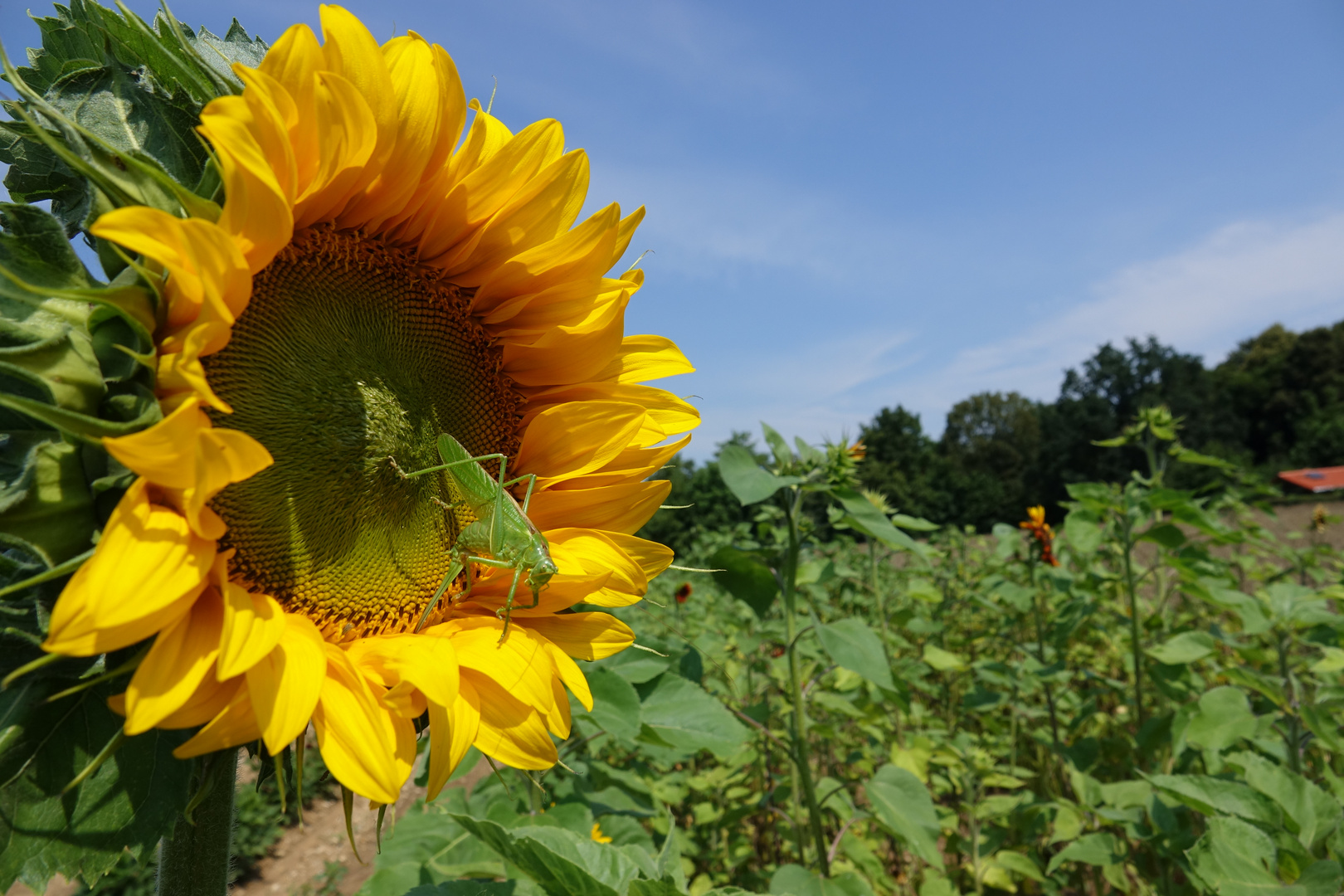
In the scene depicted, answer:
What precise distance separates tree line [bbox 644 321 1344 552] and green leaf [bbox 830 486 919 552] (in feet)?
94.8

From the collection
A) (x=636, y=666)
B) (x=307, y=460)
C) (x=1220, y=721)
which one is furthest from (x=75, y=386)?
(x=1220, y=721)

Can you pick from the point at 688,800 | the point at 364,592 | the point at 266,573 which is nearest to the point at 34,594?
the point at 266,573

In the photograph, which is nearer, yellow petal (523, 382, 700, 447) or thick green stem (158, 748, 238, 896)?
thick green stem (158, 748, 238, 896)

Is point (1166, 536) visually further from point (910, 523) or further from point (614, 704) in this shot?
point (614, 704)

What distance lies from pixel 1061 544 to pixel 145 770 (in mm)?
5275

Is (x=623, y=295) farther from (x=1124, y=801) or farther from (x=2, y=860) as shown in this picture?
(x=1124, y=801)

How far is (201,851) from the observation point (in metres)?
0.72

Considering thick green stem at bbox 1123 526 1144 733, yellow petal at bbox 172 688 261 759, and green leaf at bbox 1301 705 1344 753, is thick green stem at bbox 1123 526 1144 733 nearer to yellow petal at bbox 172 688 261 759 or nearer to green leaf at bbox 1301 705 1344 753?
green leaf at bbox 1301 705 1344 753

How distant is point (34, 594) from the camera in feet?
1.82

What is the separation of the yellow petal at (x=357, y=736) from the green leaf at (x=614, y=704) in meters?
0.76

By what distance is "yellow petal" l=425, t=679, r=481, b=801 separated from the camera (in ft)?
2.18

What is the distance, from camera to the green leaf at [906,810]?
2074 mm

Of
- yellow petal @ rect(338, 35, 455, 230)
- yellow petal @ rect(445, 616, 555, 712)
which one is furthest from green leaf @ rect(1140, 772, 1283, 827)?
yellow petal @ rect(338, 35, 455, 230)

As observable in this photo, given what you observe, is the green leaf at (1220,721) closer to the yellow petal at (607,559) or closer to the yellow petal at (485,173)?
the yellow petal at (607,559)
